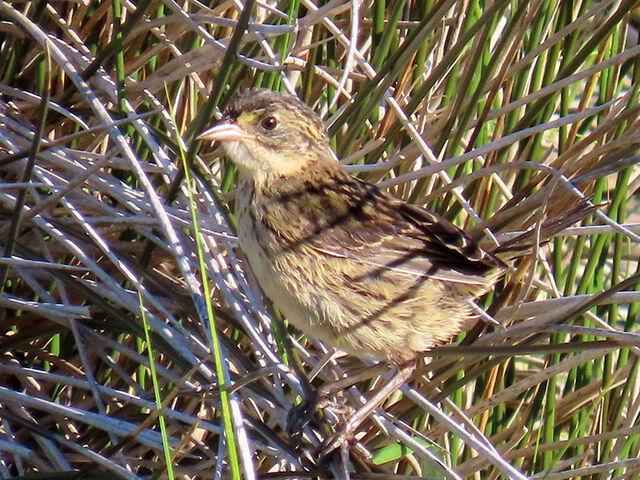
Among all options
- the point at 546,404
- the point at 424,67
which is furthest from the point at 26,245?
the point at 546,404

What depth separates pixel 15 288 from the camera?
3.39m

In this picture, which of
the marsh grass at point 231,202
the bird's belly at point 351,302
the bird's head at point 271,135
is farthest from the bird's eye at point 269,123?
the bird's belly at point 351,302

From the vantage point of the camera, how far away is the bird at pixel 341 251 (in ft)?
9.95

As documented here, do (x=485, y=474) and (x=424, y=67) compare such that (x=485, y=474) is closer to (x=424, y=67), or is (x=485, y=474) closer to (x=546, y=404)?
(x=546, y=404)

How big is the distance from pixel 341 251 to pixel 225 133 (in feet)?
1.61

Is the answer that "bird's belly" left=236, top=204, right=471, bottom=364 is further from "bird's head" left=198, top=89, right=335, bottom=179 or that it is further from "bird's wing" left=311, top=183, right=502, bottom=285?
"bird's head" left=198, top=89, right=335, bottom=179

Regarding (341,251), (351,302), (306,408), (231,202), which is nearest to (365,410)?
(306,408)

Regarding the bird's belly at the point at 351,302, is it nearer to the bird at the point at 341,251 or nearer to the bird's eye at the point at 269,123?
the bird at the point at 341,251

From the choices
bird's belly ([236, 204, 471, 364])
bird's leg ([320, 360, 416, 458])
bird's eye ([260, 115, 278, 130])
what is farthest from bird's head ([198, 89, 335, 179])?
bird's leg ([320, 360, 416, 458])

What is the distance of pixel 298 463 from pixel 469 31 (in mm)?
1345

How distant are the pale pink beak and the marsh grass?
5 cm

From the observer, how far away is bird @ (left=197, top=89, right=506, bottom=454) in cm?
303

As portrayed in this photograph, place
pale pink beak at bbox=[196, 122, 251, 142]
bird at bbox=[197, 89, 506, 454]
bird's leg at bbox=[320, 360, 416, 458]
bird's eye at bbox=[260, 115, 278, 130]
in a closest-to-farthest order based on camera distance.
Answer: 1. bird's leg at bbox=[320, 360, 416, 458]
2. pale pink beak at bbox=[196, 122, 251, 142]
3. bird at bbox=[197, 89, 506, 454]
4. bird's eye at bbox=[260, 115, 278, 130]

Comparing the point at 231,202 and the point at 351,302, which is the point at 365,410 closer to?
the point at 351,302
